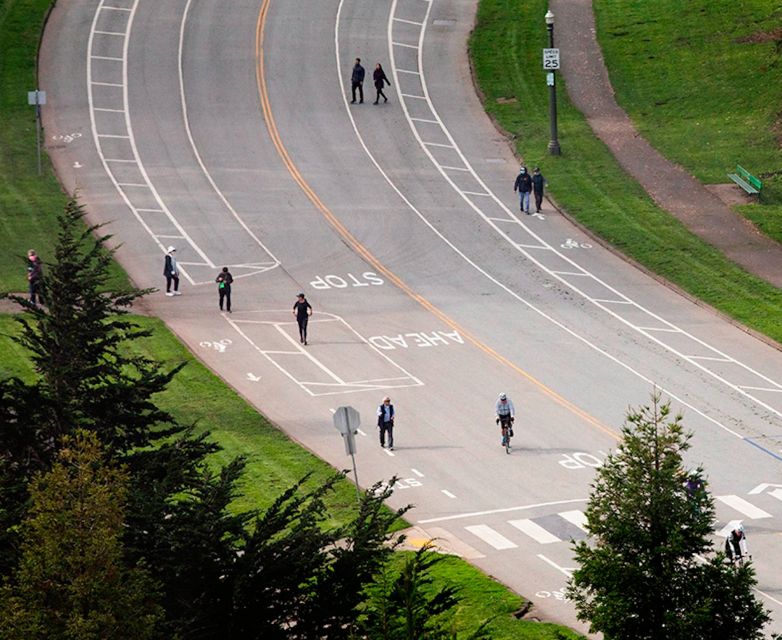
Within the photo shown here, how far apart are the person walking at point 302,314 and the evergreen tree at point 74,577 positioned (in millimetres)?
29102

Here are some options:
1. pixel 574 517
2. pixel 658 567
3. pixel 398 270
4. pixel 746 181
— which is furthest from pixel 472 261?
pixel 658 567

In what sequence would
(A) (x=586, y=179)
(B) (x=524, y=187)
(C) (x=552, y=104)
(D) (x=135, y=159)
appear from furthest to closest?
(D) (x=135, y=159)
(C) (x=552, y=104)
(A) (x=586, y=179)
(B) (x=524, y=187)

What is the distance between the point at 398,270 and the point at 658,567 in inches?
1272

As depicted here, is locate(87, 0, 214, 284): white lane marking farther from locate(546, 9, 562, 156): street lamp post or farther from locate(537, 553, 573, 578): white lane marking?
locate(537, 553, 573, 578): white lane marking

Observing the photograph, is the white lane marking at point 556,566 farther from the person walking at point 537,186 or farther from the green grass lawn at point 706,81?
the person walking at point 537,186

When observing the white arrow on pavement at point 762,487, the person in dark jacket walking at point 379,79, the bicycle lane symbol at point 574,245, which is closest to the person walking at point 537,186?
the bicycle lane symbol at point 574,245

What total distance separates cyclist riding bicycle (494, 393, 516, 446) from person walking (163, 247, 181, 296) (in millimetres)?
14450

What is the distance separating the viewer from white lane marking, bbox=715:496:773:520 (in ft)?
108

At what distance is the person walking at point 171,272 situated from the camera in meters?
47.6

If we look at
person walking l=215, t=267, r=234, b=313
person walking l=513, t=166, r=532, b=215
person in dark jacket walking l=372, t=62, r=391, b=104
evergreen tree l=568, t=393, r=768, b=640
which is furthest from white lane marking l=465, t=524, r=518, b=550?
person in dark jacket walking l=372, t=62, r=391, b=104

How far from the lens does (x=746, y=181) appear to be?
5644cm

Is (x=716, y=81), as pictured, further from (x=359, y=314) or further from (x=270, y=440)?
(x=270, y=440)

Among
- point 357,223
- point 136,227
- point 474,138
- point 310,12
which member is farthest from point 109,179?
point 310,12

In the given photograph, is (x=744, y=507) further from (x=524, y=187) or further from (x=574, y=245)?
(x=524, y=187)
